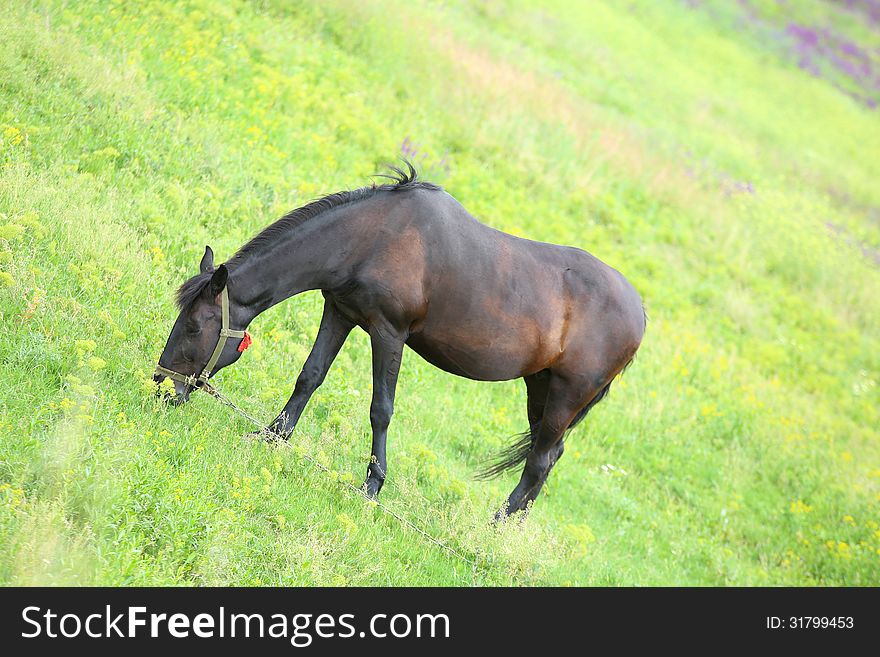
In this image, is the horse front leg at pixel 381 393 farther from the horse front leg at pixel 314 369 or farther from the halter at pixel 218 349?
the halter at pixel 218 349

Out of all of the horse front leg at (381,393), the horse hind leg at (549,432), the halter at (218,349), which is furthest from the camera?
the horse hind leg at (549,432)

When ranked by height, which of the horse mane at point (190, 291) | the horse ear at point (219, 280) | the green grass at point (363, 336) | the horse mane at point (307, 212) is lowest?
the green grass at point (363, 336)

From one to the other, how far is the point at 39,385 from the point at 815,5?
161 feet

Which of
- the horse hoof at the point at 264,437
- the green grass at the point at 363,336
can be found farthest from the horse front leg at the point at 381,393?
the horse hoof at the point at 264,437

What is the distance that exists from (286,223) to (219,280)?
2.36 ft

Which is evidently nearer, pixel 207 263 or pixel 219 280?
pixel 219 280

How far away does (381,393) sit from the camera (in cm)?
700

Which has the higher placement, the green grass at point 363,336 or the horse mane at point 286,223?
the horse mane at point 286,223

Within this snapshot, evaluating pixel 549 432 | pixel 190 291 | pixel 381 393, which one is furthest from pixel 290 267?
pixel 549 432

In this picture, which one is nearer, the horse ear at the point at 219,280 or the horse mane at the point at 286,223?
the horse ear at the point at 219,280

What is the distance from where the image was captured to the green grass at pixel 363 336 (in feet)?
18.8

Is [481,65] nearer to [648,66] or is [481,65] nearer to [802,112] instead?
[648,66]

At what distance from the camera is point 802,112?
105 ft

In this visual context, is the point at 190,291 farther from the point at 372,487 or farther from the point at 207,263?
the point at 372,487
